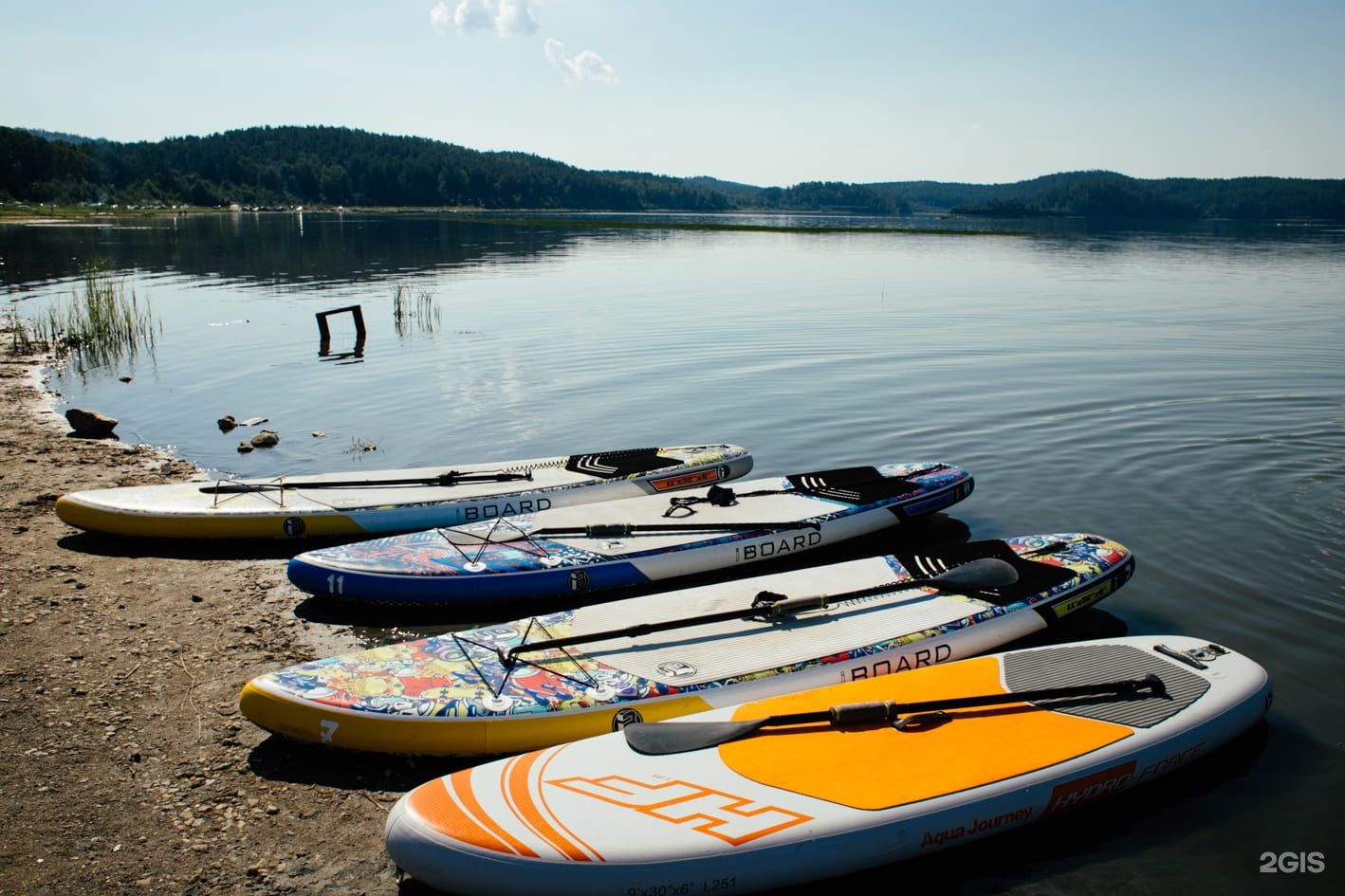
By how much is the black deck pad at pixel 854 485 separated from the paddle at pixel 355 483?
3735 millimetres

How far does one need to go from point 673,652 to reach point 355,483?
6.07m

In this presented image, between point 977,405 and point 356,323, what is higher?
point 356,323

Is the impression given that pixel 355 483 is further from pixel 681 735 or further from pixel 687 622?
pixel 681 735

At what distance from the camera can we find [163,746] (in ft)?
21.6

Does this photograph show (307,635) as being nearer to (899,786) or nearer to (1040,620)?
(899,786)

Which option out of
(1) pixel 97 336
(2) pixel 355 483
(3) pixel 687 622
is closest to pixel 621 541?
(3) pixel 687 622

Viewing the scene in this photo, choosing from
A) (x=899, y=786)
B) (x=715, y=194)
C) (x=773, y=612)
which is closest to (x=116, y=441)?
(x=773, y=612)

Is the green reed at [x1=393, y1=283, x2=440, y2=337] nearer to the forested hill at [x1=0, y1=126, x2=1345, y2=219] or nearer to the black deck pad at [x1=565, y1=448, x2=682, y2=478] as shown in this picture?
the black deck pad at [x1=565, y1=448, x2=682, y2=478]

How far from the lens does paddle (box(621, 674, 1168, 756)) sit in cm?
575

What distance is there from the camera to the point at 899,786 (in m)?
5.40

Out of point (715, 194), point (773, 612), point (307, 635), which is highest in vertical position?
point (715, 194)

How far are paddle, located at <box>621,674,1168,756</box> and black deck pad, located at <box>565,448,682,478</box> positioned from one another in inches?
237

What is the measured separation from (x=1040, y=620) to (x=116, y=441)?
14900 mm

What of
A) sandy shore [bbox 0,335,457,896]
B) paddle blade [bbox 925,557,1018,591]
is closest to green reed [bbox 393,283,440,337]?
sandy shore [bbox 0,335,457,896]
